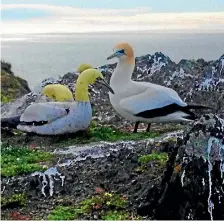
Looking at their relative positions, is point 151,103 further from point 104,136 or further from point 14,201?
point 14,201

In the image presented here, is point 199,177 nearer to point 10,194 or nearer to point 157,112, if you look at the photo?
point 10,194

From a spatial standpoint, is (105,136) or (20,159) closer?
(20,159)

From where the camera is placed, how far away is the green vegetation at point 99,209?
6.87 metres

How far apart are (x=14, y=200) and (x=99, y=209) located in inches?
38.0

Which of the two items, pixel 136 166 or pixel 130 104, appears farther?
pixel 130 104

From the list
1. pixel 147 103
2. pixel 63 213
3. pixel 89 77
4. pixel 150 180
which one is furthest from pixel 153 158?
pixel 89 77

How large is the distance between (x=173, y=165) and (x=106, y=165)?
4.15ft

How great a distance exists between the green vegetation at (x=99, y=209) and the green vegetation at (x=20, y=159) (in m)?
1.05

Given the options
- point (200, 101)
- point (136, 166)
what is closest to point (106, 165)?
point (136, 166)

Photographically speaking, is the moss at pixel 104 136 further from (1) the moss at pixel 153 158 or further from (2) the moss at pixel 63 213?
(2) the moss at pixel 63 213

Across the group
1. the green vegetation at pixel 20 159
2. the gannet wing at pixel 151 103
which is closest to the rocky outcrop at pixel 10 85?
the gannet wing at pixel 151 103

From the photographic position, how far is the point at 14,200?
7254 mm

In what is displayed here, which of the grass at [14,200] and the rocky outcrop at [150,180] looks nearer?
the rocky outcrop at [150,180]

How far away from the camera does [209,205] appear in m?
6.73
